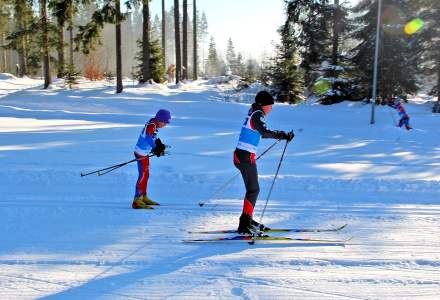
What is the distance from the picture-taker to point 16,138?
41.6ft

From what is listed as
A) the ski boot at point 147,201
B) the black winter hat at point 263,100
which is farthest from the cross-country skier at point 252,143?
the ski boot at point 147,201

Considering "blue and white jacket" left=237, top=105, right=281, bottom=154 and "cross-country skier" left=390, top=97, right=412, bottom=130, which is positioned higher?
"blue and white jacket" left=237, top=105, right=281, bottom=154

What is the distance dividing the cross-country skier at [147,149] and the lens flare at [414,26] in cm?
1916

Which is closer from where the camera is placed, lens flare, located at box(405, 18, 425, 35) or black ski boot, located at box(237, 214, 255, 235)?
black ski boot, located at box(237, 214, 255, 235)

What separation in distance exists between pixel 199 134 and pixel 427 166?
7091 mm

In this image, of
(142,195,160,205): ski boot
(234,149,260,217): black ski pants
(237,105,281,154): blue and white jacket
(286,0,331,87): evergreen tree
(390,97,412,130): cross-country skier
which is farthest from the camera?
(286,0,331,87): evergreen tree

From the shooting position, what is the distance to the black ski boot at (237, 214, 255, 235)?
5.91m

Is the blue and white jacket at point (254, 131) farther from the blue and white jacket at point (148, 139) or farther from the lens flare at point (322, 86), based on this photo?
A: the lens flare at point (322, 86)

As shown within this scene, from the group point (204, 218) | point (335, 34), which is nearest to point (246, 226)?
point (204, 218)

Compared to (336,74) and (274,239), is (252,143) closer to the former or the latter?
(274,239)

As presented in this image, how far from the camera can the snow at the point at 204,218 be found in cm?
445

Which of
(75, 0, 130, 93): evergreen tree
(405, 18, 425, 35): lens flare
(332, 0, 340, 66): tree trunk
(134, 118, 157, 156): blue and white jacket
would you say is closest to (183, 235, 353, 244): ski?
(134, 118, 157, 156): blue and white jacket

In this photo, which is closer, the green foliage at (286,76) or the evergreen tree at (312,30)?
the green foliage at (286,76)

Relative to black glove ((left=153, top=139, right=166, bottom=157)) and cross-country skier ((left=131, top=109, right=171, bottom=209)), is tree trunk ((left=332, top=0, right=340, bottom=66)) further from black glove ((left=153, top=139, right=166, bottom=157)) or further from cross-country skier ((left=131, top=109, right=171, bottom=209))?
black glove ((left=153, top=139, right=166, bottom=157))
